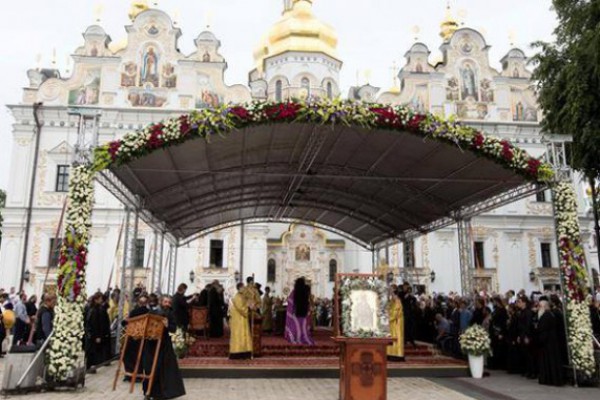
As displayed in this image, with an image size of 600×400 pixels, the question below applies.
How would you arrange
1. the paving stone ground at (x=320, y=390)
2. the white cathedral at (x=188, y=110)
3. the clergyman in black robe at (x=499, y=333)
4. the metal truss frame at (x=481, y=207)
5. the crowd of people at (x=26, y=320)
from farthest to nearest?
1. the white cathedral at (x=188, y=110)
2. the clergyman in black robe at (x=499, y=333)
3. the metal truss frame at (x=481, y=207)
4. the crowd of people at (x=26, y=320)
5. the paving stone ground at (x=320, y=390)

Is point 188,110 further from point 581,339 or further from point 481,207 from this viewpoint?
point 581,339

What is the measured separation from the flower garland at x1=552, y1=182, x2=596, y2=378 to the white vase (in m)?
1.83

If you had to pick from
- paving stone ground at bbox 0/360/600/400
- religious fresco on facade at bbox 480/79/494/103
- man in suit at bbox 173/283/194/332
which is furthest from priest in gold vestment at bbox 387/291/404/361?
religious fresco on facade at bbox 480/79/494/103

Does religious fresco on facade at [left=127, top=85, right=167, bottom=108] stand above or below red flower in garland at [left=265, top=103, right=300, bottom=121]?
above

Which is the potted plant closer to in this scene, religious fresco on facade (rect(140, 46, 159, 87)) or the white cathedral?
the white cathedral

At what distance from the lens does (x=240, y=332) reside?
12117 millimetres

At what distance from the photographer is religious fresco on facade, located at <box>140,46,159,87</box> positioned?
1243 inches

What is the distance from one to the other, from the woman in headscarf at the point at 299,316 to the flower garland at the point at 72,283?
17.1 feet

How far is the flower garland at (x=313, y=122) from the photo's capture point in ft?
34.2

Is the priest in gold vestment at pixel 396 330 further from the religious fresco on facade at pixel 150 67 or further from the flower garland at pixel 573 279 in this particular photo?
the religious fresco on facade at pixel 150 67

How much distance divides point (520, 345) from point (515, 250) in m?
23.0

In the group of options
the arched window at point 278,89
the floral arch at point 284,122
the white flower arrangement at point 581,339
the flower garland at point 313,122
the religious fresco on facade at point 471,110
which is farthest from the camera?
the arched window at point 278,89

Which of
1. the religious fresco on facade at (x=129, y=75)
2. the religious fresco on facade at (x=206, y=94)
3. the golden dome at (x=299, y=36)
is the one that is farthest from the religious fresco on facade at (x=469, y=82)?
the religious fresco on facade at (x=129, y=75)

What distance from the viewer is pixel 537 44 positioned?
1842cm
